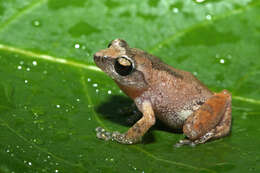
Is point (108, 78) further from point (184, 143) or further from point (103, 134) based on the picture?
point (184, 143)

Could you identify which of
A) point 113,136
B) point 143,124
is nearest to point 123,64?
point 143,124

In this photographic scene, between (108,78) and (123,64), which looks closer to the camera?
(123,64)

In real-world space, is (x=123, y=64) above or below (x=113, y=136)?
above

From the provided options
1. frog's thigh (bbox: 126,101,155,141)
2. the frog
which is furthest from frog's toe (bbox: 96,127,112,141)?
the frog

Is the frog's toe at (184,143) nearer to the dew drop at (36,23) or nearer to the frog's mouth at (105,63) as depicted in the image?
the frog's mouth at (105,63)

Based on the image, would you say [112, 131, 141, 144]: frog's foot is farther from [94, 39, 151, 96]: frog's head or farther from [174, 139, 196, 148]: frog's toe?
A: [94, 39, 151, 96]: frog's head

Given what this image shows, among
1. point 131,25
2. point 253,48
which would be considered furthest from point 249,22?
point 131,25

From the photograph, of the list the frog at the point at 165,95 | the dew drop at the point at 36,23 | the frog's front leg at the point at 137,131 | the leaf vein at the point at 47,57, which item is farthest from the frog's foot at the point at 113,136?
the dew drop at the point at 36,23
